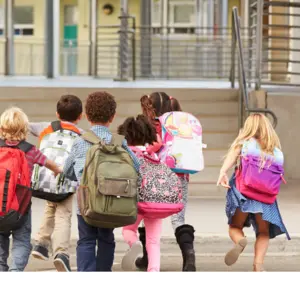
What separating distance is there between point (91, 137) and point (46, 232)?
5.02 feet

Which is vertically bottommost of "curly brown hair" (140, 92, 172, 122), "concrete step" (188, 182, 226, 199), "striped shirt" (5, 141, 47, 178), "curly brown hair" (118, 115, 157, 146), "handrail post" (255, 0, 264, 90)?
"concrete step" (188, 182, 226, 199)

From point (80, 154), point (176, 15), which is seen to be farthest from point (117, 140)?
point (176, 15)

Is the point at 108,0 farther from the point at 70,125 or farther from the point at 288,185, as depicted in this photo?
the point at 70,125

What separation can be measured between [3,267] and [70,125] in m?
1.27

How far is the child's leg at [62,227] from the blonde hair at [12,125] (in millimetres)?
971

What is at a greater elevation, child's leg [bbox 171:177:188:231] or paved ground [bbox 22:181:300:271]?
child's leg [bbox 171:177:188:231]

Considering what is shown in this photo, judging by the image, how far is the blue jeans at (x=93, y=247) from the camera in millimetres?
8188

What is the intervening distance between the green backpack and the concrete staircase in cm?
737

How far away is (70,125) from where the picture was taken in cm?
905

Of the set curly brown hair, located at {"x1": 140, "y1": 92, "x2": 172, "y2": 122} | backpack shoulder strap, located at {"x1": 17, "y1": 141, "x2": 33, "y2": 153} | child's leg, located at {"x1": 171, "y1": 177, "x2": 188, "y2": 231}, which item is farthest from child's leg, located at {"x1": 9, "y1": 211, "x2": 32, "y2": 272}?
curly brown hair, located at {"x1": 140, "y1": 92, "x2": 172, "y2": 122}

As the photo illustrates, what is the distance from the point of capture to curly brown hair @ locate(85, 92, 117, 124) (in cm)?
827

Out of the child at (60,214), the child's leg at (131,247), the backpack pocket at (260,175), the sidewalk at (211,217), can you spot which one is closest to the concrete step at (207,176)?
the sidewalk at (211,217)

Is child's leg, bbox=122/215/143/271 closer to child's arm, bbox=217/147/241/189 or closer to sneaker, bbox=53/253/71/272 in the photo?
sneaker, bbox=53/253/71/272
